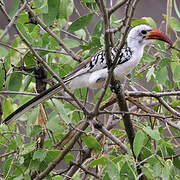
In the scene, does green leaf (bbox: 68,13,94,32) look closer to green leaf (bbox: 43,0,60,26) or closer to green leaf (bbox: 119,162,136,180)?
green leaf (bbox: 43,0,60,26)

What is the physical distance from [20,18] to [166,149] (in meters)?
0.94

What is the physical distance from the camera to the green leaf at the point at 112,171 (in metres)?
1.39

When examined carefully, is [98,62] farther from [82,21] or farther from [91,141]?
[91,141]

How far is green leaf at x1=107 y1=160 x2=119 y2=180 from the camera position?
1386 millimetres

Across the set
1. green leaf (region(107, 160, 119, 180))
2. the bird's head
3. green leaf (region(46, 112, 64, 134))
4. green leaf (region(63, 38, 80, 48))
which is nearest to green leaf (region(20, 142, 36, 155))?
green leaf (region(46, 112, 64, 134))

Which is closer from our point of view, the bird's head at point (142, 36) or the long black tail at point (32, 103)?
the long black tail at point (32, 103)

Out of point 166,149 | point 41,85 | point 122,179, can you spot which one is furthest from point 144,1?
point 122,179

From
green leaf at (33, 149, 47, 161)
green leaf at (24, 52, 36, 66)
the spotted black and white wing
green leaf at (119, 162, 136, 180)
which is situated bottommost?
green leaf at (119, 162, 136, 180)

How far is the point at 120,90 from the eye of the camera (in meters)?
1.84

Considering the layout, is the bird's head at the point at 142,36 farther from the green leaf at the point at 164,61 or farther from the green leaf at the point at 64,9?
the green leaf at the point at 64,9

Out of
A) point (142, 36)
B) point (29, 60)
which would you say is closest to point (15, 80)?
point (29, 60)

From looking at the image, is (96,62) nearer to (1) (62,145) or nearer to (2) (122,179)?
(1) (62,145)

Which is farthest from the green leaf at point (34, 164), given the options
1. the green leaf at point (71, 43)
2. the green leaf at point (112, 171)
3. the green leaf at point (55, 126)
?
the green leaf at point (71, 43)

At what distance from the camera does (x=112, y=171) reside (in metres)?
1.39
